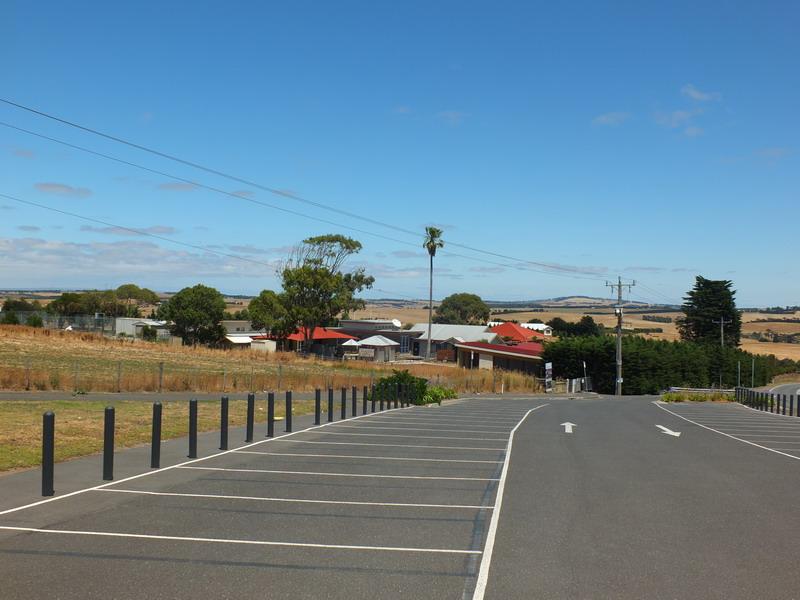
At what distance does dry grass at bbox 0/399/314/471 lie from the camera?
1397 cm

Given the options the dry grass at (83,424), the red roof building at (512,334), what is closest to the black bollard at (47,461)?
the dry grass at (83,424)

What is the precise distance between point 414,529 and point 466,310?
173m

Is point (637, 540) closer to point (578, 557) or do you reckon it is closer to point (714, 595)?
point (578, 557)

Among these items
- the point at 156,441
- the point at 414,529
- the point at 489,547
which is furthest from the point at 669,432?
the point at 489,547

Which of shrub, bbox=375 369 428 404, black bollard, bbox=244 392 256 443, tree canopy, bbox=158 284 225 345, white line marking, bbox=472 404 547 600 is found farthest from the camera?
tree canopy, bbox=158 284 225 345

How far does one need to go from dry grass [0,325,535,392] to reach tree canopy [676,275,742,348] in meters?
67.5

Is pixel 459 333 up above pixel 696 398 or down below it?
above

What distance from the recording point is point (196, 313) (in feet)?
301

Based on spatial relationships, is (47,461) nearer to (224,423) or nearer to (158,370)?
(224,423)

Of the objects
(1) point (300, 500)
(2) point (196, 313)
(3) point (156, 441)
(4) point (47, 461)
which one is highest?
(2) point (196, 313)

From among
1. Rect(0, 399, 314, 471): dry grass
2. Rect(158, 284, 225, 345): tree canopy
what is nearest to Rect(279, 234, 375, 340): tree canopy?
Rect(158, 284, 225, 345): tree canopy

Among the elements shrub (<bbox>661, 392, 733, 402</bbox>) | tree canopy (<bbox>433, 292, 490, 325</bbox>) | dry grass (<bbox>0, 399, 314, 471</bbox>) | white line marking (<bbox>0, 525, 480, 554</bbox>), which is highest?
tree canopy (<bbox>433, 292, 490, 325</bbox>)

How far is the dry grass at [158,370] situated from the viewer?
32.3 metres

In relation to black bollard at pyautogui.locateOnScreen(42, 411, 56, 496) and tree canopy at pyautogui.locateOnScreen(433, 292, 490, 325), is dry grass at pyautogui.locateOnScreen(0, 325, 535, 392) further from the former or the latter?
tree canopy at pyautogui.locateOnScreen(433, 292, 490, 325)
